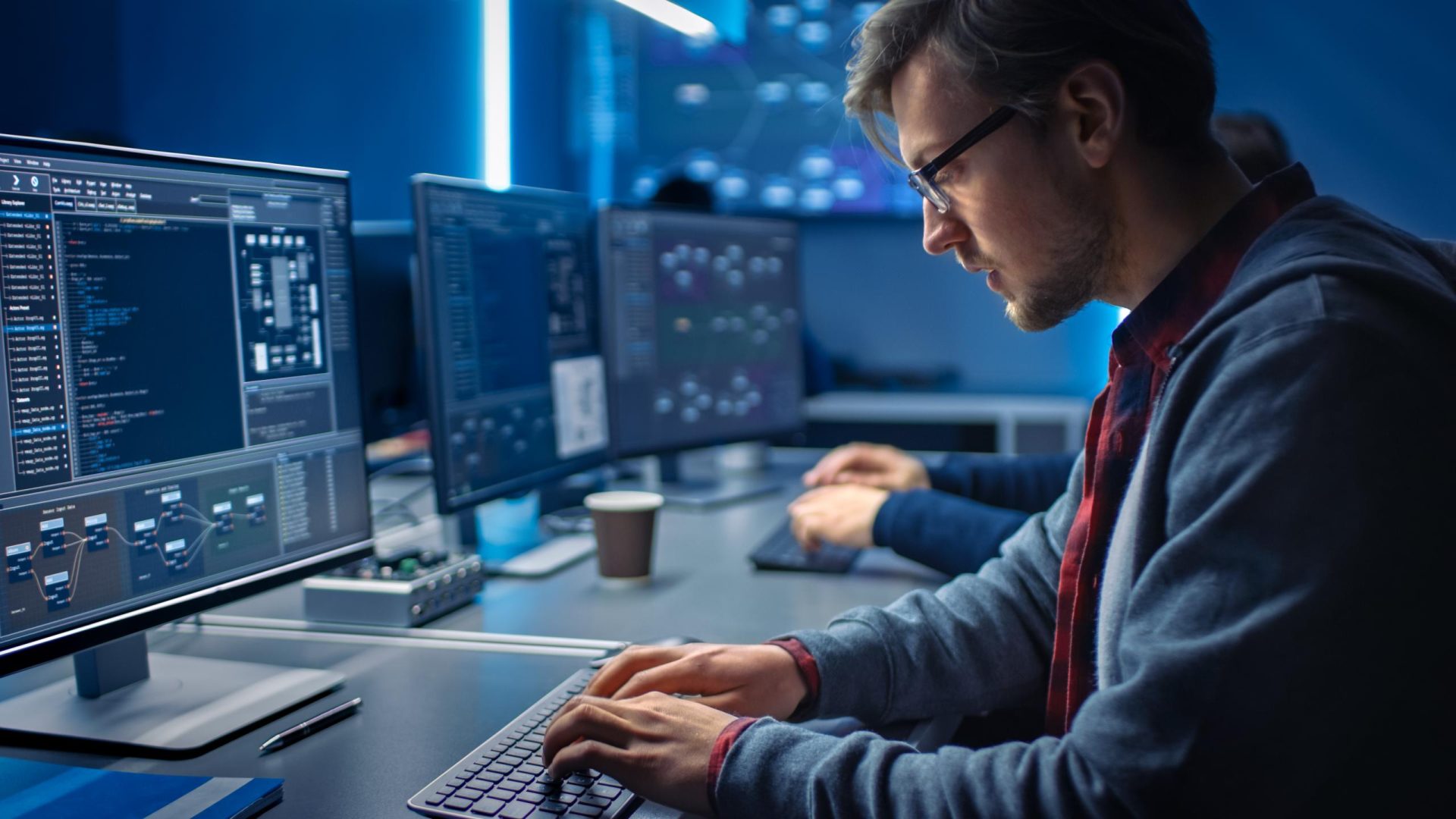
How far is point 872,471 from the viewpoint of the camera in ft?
6.11

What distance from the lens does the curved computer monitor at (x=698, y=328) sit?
1.91 metres

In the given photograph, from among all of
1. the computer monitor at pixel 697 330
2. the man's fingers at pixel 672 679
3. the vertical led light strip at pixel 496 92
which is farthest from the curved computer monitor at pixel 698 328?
the vertical led light strip at pixel 496 92

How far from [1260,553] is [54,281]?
93 cm

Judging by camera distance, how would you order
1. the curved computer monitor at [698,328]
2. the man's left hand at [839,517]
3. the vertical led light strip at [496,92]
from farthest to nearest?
the vertical led light strip at [496,92]
the curved computer monitor at [698,328]
the man's left hand at [839,517]

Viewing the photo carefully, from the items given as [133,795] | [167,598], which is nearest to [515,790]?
[133,795]

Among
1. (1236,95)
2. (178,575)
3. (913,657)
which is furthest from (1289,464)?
(1236,95)

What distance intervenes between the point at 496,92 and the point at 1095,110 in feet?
9.84

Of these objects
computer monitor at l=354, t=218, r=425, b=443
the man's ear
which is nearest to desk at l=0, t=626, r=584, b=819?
computer monitor at l=354, t=218, r=425, b=443

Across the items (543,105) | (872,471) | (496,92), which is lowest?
(872,471)

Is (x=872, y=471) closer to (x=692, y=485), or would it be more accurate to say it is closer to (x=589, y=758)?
(x=692, y=485)

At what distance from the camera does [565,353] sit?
1.77m

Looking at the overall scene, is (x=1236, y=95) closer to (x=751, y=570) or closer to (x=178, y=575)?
(x=751, y=570)

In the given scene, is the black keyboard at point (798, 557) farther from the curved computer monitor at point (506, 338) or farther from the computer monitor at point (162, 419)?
the computer monitor at point (162, 419)

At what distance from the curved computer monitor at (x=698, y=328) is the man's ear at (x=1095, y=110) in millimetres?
1103
